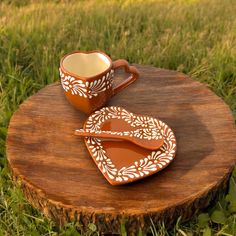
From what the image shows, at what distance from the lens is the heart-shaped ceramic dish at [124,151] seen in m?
1.36

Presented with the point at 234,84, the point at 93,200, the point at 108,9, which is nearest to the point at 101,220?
the point at 93,200

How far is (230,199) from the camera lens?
160 cm

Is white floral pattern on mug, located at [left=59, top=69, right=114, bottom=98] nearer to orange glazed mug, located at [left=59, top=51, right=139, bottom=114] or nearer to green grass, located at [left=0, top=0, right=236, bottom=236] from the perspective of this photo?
orange glazed mug, located at [left=59, top=51, right=139, bottom=114]

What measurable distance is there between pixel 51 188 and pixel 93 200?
14 centimetres

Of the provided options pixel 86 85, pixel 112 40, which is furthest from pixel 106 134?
pixel 112 40

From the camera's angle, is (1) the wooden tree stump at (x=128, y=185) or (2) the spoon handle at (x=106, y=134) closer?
(1) the wooden tree stump at (x=128, y=185)

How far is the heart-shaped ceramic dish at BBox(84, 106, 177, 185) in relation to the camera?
1362mm

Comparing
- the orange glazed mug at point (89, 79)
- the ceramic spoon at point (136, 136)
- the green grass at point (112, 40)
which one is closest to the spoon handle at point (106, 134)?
the ceramic spoon at point (136, 136)

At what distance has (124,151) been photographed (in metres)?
1.45

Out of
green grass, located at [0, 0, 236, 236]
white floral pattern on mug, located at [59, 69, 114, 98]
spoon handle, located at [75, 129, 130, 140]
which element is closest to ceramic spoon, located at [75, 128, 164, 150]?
spoon handle, located at [75, 129, 130, 140]

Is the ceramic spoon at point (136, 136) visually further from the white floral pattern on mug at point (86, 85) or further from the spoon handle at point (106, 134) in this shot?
the white floral pattern on mug at point (86, 85)

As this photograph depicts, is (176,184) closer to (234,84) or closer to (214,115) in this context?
(214,115)

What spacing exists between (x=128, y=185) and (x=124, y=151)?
5.4 inches

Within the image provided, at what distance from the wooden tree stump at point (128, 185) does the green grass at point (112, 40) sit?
26 cm
